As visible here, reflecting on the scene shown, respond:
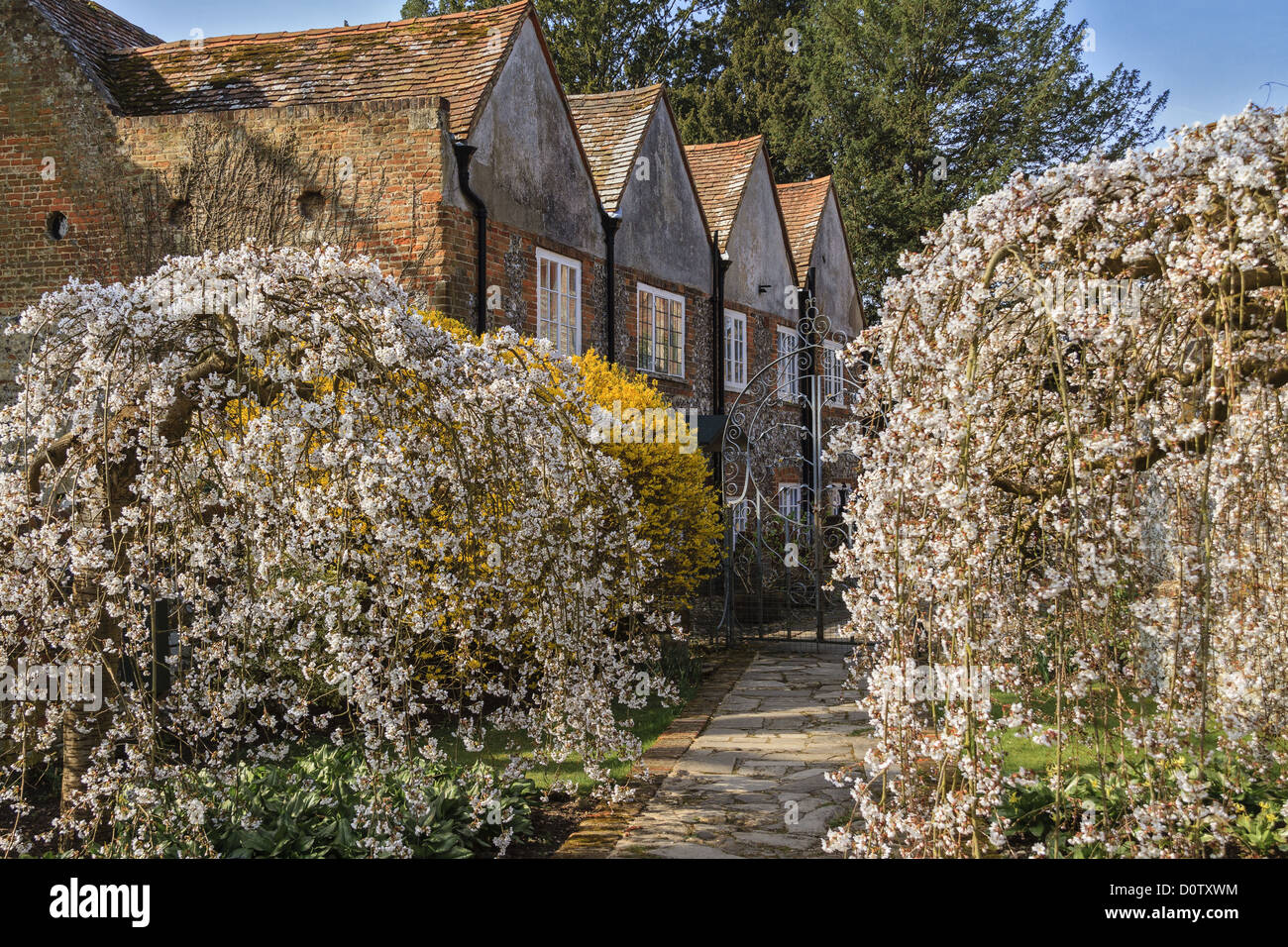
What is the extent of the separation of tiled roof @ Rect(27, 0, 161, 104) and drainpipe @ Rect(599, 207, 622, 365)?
6.27 metres

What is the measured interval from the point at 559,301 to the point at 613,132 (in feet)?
14.2

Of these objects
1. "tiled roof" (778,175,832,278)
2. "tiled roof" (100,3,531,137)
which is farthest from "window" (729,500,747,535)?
"tiled roof" (778,175,832,278)

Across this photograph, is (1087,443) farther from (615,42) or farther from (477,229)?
(615,42)

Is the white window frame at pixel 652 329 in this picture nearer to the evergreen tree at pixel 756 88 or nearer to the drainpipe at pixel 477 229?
the drainpipe at pixel 477 229

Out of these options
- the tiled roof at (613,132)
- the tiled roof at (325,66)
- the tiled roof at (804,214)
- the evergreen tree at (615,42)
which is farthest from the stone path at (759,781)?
the evergreen tree at (615,42)

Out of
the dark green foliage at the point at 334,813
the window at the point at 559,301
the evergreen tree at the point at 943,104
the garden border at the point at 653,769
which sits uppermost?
the evergreen tree at the point at 943,104

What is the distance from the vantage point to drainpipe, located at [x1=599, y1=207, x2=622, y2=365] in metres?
14.4

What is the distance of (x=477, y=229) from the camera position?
1120 centimetres

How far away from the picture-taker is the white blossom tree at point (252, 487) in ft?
14.3

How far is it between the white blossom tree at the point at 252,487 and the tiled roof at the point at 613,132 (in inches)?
410

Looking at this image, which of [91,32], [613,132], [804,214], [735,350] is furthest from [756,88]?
[91,32]

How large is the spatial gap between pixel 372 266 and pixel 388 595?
5.24 ft

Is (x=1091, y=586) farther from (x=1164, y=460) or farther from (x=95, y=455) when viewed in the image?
(x=95, y=455)

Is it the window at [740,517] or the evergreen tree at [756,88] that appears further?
the evergreen tree at [756,88]
